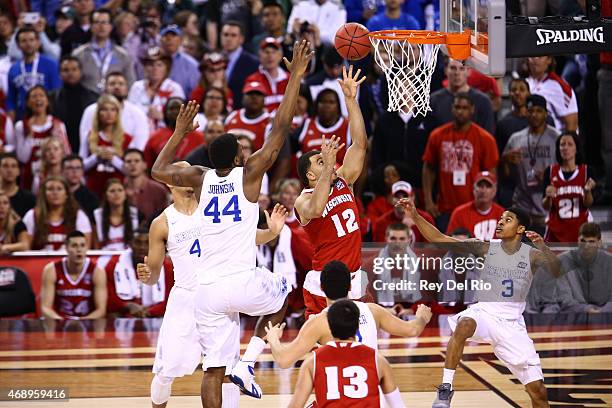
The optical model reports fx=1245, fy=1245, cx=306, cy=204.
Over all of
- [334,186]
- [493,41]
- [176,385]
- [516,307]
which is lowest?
[176,385]

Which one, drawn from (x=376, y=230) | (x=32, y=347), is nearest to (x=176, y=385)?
(x=32, y=347)

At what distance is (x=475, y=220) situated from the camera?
12.3m

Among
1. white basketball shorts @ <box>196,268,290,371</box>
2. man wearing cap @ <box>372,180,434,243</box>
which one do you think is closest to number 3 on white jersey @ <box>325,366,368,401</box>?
white basketball shorts @ <box>196,268,290,371</box>

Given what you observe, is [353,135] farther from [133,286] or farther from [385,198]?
[133,286]

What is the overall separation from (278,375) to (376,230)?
241 cm

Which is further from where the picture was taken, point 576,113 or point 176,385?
point 576,113

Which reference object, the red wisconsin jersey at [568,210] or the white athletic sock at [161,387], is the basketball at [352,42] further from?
the red wisconsin jersey at [568,210]

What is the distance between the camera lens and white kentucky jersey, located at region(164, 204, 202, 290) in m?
8.91

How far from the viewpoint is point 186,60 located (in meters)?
15.2

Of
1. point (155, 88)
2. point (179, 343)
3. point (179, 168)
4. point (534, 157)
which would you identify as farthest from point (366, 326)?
point (155, 88)

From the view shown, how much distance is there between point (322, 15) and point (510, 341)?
739 centimetres

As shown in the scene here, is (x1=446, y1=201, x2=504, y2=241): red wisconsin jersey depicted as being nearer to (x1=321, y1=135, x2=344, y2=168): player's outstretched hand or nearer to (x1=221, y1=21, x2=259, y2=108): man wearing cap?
(x1=221, y1=21, x2=259, y2=108): man wearing cap

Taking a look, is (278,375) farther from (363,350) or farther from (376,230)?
(363,350)

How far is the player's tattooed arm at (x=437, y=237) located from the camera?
9383mm
